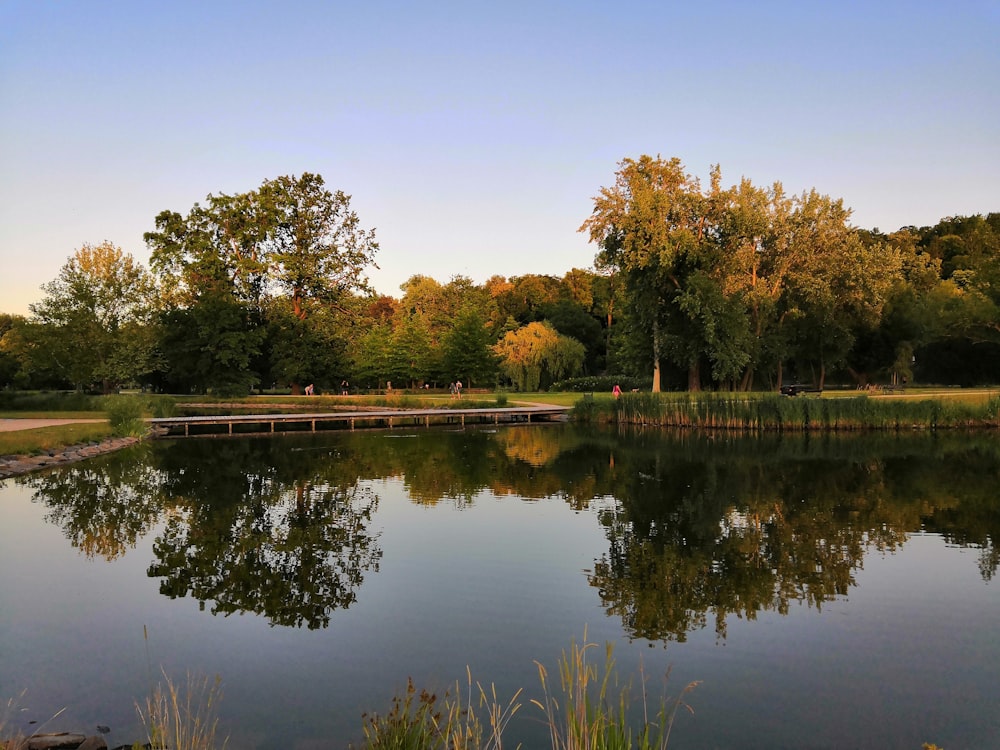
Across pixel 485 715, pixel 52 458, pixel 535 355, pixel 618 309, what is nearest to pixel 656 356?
pixel 618 309

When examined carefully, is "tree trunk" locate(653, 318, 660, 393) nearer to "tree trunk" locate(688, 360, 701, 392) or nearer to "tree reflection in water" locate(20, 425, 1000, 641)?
"tree trunk" locate(688, 360, 701, 392)

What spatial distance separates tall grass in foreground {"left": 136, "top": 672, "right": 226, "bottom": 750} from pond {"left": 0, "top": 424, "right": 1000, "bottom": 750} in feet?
0.61

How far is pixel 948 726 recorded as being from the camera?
18.6 ft

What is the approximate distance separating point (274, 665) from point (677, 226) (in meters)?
34.1

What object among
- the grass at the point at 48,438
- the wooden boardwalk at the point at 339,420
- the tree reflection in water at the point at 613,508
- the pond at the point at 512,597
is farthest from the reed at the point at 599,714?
the wooden boardwalk at the point at 339,420

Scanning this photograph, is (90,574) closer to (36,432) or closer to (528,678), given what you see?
(528,678)

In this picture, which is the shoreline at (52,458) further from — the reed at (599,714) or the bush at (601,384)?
the bush at (601,384)

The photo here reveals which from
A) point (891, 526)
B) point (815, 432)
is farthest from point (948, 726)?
point (815, 432)

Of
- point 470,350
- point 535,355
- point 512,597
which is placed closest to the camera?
point 512,597

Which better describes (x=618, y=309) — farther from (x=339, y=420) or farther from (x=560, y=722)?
(x=560, y=722)

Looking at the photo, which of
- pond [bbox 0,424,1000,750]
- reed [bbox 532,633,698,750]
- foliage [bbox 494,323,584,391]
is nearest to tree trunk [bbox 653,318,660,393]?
foliage [bbox 494,323,584,391]

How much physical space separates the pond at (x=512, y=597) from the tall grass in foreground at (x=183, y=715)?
19 centimetres

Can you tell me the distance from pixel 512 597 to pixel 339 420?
32171 millimetres

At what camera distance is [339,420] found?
4000cm
